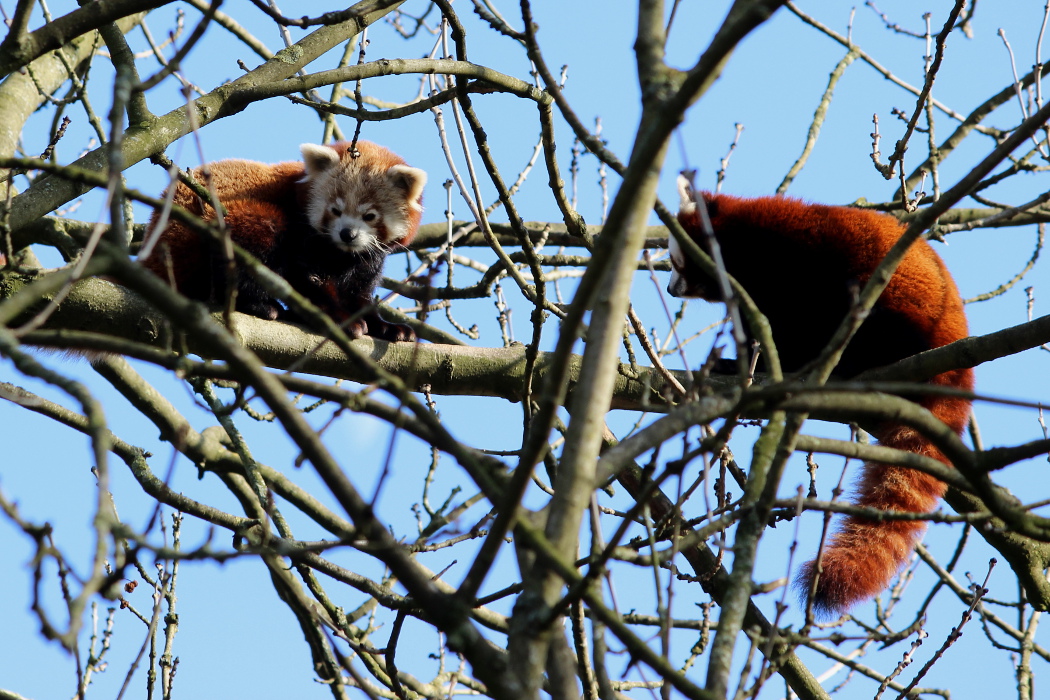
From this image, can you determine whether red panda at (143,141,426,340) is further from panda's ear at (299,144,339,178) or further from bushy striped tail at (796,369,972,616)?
bushy striped tail at (796,369,972,616)

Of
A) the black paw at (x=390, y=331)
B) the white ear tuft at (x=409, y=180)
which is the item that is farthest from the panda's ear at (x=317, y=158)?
the black paw at (x=390, y=331)

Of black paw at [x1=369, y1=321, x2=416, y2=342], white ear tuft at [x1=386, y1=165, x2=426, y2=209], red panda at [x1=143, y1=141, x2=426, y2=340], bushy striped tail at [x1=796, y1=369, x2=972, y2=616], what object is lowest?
bushy striped tail at [x1=796, y1=369, x2=972, y2=616]

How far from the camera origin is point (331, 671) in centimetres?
382

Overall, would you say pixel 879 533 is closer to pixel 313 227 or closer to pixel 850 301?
pixel 850 301

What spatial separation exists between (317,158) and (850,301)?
3429 millimetres

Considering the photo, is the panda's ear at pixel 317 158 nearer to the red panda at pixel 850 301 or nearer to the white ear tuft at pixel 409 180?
the white ear tuft at pixel 409 180

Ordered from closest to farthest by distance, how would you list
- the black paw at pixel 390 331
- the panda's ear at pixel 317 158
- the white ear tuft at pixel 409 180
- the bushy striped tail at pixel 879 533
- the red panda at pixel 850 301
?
the bushy striped tail at pixel 879 533 < the red panda at pixel 850 301 < the black paw at pixel 390 331 < the panda's ear at pixel 317 158 < the white ear tuft at pixel 409 180

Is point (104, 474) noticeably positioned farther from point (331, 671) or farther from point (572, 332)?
point (331, 671)

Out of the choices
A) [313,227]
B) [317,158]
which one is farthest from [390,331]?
[317,158]

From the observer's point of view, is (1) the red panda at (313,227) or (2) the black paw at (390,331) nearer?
(1) the red panda at (313,227)

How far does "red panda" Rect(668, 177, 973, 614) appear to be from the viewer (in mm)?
4641

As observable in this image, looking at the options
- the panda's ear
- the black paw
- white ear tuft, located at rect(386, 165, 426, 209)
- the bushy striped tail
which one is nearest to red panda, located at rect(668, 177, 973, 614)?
the bushy striped tail

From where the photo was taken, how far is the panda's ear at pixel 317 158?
6.18m

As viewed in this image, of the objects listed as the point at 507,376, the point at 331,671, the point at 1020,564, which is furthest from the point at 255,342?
the point at 1020,564
